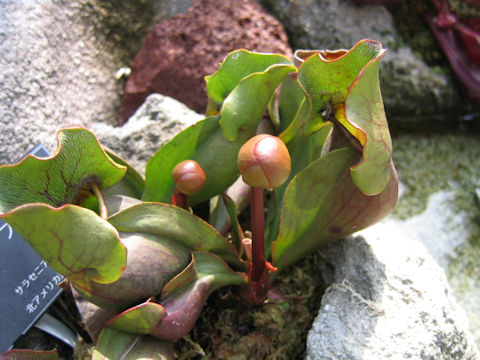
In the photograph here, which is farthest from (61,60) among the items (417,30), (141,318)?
(417,30)

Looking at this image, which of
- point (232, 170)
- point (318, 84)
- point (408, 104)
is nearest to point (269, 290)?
point (232, 170)

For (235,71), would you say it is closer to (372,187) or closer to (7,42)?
(372,187)

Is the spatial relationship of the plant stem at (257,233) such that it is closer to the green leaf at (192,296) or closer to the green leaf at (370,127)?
the green leaf at (192,296)

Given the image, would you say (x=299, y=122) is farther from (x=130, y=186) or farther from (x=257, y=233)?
(x=130, y=186)

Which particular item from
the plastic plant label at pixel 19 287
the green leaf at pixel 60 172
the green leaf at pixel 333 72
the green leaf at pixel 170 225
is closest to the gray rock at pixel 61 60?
the plastic plant label at pixel 19 287

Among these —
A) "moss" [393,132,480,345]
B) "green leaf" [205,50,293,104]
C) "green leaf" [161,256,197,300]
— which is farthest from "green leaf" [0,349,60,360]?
"moss" [393,132,480,345]
